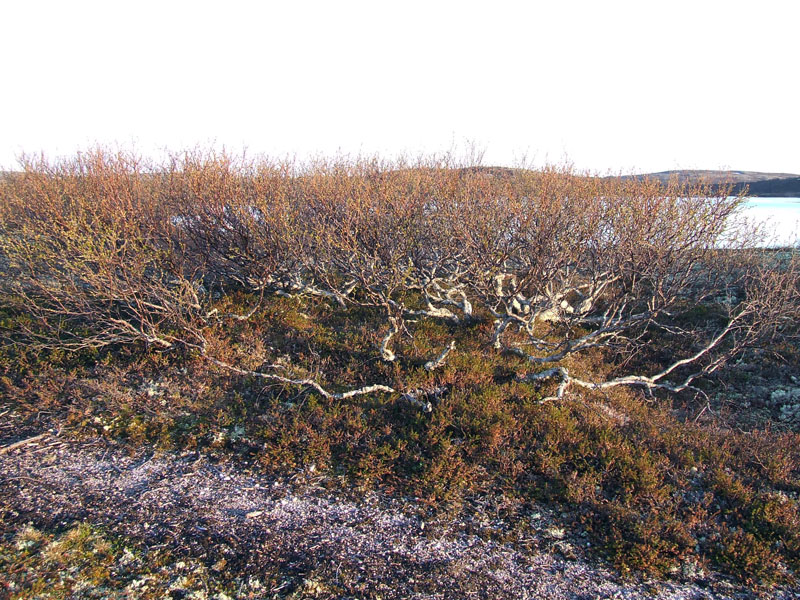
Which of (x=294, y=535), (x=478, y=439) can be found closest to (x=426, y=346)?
(x=478, y=439)

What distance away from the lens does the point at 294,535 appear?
4.39 metres

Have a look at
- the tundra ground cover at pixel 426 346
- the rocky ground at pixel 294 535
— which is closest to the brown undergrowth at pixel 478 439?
the tundra ground cover at pixel 426 346

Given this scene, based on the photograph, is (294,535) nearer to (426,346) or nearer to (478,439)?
(478,439)

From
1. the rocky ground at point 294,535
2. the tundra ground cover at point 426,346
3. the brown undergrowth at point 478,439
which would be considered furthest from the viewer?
the tundra ground cover at point 426,346

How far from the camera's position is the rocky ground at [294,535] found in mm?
3854

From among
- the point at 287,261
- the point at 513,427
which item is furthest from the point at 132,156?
the point at 513,427

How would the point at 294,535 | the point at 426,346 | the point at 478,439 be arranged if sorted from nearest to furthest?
the point at 294,535 < the point at 478,439 < the point at 426,346

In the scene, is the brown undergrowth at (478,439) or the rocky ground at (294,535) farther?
the brown undergrowth at (478,439)

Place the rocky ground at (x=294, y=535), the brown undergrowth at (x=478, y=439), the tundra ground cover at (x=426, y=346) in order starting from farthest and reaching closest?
1. the tundra ground cover at (x=426, y=346)
2. the brown undergrowth at (x=478, y=439)
3. the rocky ground at (x=294, y=535)

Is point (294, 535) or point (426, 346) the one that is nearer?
point (294, 535)

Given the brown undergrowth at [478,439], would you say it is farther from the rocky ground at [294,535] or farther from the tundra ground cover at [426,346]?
the rocky ground at [294,535]

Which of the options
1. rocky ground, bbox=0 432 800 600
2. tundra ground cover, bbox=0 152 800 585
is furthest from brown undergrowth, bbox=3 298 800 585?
rocky ground, bbox=0 432 800 600

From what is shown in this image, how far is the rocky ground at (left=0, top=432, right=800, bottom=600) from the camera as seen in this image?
3854mm

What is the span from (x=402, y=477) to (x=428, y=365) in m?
2.25
